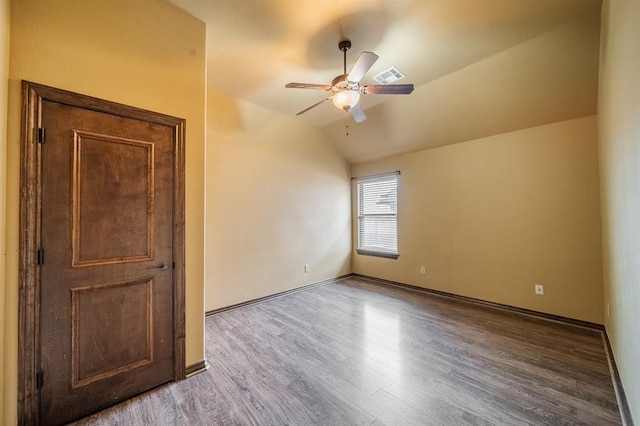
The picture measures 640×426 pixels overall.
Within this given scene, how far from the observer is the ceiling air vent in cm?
293

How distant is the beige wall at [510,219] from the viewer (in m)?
3.04

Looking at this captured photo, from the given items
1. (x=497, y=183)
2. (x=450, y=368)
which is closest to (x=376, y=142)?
(x=497, y=183)

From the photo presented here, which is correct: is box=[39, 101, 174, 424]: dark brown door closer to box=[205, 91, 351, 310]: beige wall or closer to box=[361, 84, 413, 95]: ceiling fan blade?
box=[205, 91, 351, 310]: beige wall

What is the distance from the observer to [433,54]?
8.78 ft

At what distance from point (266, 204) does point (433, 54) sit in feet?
9.40

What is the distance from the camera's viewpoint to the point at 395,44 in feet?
8.17

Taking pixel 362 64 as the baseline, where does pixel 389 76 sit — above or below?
above

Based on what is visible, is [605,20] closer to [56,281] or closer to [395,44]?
[395,44]

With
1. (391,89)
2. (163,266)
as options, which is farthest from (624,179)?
(163,266)

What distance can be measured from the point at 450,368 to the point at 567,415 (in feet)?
2.38

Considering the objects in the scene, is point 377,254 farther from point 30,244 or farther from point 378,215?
point 30,244

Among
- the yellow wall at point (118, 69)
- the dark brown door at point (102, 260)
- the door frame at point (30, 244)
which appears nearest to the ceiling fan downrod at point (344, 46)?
the yellow wall at point (118, 69)

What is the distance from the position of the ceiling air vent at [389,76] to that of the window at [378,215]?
1913 mm

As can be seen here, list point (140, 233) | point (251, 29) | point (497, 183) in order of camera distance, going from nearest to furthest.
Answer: point (140, 233)
point (251, 29)
point (497, 183)
